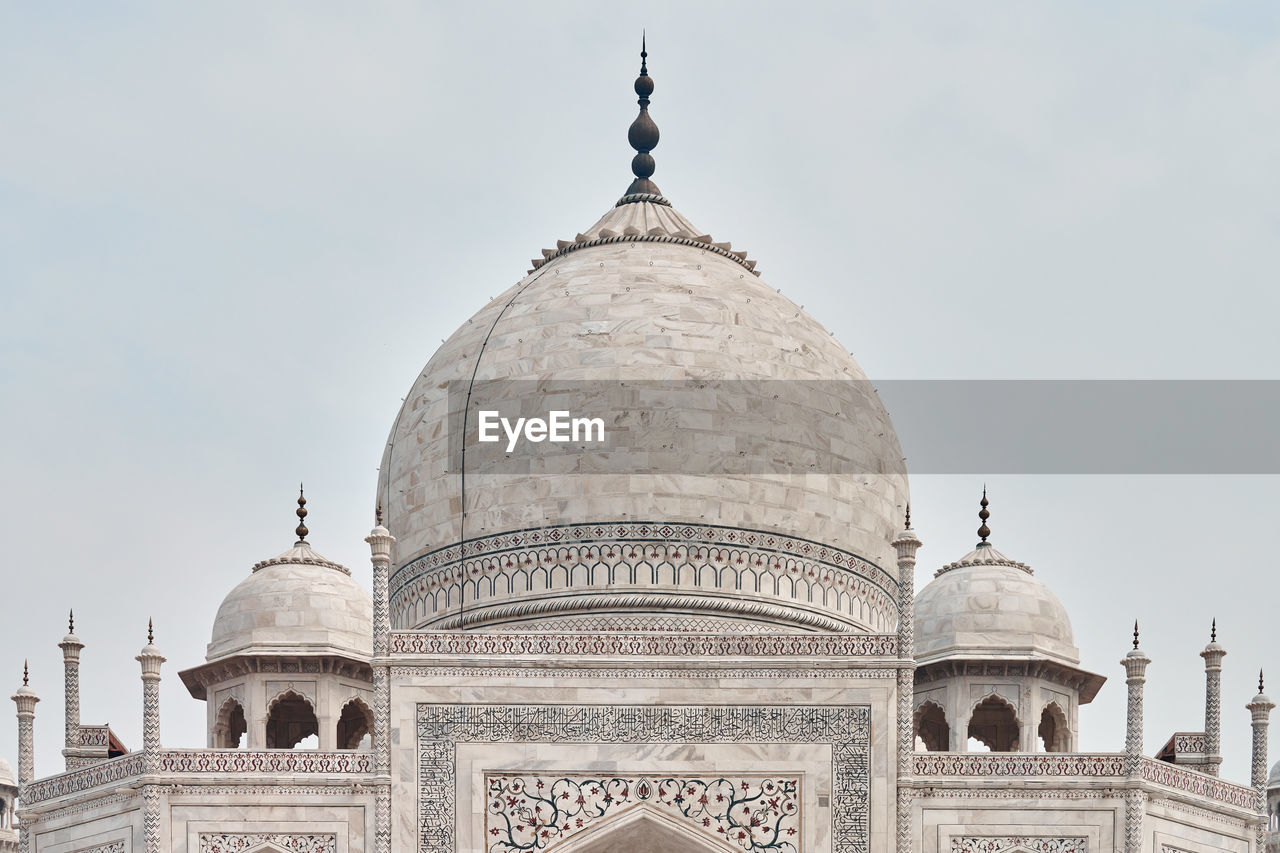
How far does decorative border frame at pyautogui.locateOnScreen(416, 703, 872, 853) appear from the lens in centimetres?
2364

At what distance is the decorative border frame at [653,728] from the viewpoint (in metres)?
23.6

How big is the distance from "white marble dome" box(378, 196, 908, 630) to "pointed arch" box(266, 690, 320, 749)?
145 centimetres

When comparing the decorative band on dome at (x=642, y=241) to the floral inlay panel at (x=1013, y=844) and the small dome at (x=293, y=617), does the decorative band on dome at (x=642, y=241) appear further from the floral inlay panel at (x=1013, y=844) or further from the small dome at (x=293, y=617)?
the floral inlay panel at (x=1013, y=844)

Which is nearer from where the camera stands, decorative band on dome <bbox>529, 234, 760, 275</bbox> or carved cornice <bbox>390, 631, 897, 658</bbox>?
carved cornice <bbox>390, 631, 897, 658</bbox>

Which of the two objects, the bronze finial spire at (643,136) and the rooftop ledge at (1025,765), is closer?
the rooftop ledge at (1025,765)

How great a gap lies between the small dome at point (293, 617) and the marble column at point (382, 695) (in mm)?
2875

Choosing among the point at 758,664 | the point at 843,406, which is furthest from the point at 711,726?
the point at 843,406

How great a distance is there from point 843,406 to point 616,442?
2224 mm

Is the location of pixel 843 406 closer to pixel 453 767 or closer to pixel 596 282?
pixel 596 282

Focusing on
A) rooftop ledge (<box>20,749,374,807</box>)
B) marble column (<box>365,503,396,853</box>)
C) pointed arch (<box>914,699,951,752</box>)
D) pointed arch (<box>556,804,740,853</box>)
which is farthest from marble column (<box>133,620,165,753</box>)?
pointed arch (<box>914,699,951,752</box>)

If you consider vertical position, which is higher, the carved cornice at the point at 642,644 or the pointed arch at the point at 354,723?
the carved cornice at the point at 642,644

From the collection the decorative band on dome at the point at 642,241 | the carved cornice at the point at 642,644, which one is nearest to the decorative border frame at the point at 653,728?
the carved cornice at the point at 642,644

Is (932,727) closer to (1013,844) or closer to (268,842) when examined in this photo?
(1013,844)

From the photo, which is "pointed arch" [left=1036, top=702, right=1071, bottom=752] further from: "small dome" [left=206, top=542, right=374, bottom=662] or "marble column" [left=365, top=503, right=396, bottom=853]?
"marble column" [left=365, top=503, right=396, bottom=853]
